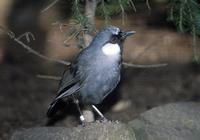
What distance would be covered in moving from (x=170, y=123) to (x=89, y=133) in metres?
0.77

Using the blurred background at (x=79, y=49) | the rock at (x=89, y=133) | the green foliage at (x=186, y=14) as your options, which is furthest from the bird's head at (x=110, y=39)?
the rock at (x=89, y=133)

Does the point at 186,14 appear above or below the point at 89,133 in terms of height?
above

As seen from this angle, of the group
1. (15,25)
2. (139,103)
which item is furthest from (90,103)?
(15,25)

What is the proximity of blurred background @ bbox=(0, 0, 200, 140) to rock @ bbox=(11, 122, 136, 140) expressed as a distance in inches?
36.4

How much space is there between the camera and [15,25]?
9844 mm

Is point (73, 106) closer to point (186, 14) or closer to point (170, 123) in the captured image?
point (170, 123)

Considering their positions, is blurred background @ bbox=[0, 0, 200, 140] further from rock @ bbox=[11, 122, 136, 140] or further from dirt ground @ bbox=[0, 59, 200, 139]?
Answer: rock @ bbox=[11, 122, 136, 140]

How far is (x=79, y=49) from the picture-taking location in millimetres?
7562

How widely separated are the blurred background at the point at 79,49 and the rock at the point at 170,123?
487 mm

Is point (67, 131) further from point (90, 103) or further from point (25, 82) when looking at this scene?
point (25, 82)

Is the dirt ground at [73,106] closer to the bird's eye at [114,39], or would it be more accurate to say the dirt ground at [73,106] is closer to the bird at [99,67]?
the bird at [99,67]

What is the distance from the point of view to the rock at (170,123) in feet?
19.1

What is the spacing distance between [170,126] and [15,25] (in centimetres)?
443

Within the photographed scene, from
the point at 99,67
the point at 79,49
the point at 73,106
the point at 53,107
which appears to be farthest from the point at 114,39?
the point at 73,106
